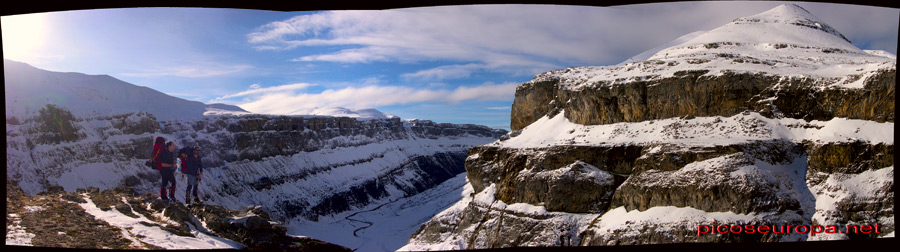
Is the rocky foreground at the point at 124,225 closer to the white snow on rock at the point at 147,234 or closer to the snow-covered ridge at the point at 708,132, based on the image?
the white snow on rock at the point at 147,234

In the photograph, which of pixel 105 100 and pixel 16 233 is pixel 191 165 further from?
pixel 105 100

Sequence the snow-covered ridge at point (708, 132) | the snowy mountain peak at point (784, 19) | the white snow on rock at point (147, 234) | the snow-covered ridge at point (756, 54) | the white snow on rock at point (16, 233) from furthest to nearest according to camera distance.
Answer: the snowy mountain peak at point (784, 19)
the snow-covered ridge at point (756, 54)
the snow-covered ridge at point (708, 132)
the white snow on rock at point (147, 234)
the white snow on rock at point (16, 233)

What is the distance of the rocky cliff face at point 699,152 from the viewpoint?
17.1m

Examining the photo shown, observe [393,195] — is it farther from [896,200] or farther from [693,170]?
[896,200]

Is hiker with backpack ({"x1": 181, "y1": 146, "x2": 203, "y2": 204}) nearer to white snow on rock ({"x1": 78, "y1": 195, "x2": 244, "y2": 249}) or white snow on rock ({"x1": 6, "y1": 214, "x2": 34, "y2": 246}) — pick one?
white snow on rock ({"x1": 78, "y1": 195, "x2": 244, "y2": 249})

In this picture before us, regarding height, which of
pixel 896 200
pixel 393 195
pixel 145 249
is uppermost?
pixel 896 200

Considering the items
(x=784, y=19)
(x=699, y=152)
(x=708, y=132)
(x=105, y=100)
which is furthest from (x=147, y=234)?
(x=784, y=19)

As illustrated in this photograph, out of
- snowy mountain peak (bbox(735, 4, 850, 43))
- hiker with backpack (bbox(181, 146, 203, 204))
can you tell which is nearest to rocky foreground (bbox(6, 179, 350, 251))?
hiker with backpack (bbox(181, 146, 203, 204))

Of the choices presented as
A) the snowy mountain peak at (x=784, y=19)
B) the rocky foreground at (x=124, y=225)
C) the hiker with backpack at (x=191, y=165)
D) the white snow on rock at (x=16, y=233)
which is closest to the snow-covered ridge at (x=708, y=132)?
the snowy mountain peak at (x=784, y=19)

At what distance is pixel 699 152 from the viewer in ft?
65.9

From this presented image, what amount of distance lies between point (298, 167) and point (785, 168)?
59.4 meters

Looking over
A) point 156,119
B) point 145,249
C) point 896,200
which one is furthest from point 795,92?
point 156,119

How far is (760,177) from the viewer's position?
18.1 m

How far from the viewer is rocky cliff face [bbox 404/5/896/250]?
56.2 ft
